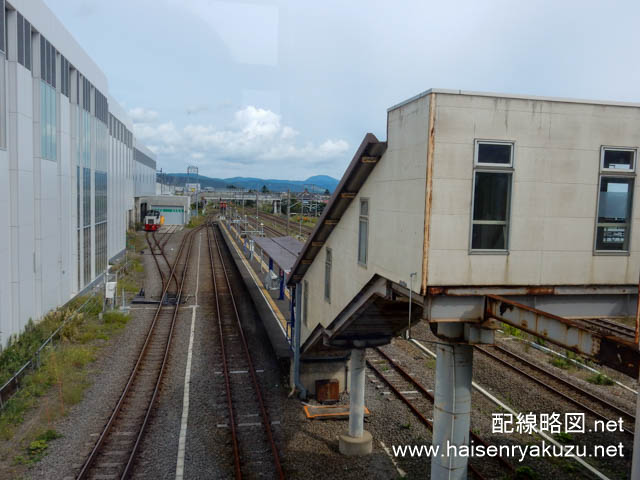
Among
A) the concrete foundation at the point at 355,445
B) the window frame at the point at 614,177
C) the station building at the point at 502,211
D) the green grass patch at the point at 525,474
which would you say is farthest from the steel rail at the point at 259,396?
the window frame at the point at 614,177

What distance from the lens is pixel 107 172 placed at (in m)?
33.5

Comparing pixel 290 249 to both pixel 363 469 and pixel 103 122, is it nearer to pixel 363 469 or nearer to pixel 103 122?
pixel 363 469

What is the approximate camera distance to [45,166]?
20.3m

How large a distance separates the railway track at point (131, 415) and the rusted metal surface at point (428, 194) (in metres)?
7.01

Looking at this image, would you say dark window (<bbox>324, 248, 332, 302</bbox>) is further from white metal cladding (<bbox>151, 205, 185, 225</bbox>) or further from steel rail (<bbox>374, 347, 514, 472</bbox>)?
white metal cladding (<bbox>151, 205, 185, 225</bbox>)

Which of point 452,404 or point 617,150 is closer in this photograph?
point 617,150

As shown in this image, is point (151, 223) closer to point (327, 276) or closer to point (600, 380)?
point (327, 276)

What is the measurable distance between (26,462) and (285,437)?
16.3ft

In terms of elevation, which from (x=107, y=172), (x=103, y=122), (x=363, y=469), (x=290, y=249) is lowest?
(x=363, y=469)

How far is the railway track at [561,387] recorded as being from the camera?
39.9ft

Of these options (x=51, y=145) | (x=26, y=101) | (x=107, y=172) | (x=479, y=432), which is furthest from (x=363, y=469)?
(x=107, y=172)

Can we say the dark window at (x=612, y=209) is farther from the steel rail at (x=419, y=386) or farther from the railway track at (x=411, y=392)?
the steel rail at (x=419, y=386)

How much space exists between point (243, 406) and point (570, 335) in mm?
9686

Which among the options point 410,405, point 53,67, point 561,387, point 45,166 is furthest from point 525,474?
point 53,67
